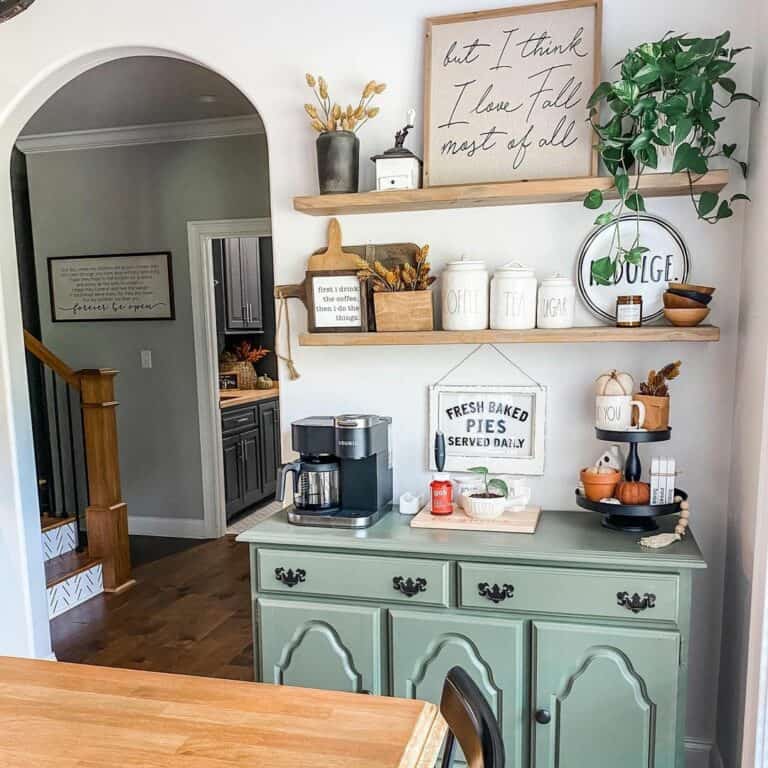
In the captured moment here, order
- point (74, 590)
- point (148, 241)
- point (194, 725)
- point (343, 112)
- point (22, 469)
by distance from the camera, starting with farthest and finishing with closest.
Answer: point (148, 241) → point (74, 590) → point (22, 469) → point (343, 112) → point (194, 725)

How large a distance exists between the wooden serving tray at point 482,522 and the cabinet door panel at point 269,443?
11.0ft

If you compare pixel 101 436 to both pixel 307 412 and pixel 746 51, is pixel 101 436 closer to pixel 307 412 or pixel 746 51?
pixel 307 412

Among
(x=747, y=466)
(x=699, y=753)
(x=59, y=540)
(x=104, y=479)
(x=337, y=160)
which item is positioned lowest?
(x=699, y=753)

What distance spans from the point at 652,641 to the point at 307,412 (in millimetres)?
1357

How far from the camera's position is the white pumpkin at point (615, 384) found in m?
2.08

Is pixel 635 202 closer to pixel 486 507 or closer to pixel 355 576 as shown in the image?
pixel 486 507

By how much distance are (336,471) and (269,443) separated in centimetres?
338

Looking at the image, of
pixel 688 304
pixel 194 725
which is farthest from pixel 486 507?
pixel 194 725

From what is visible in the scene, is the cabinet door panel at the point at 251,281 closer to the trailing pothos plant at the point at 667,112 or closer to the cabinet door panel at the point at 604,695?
the trailing pothos plant at the point at 667,112

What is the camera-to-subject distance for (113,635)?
132 inches

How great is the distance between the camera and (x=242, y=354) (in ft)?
19.1

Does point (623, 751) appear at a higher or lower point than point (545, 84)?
lower

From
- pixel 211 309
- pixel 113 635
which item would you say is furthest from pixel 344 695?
pixel 211 309

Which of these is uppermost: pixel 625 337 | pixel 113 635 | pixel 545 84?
pixel 545 84
